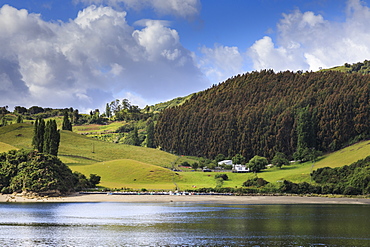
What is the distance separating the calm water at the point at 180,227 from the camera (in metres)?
52.1

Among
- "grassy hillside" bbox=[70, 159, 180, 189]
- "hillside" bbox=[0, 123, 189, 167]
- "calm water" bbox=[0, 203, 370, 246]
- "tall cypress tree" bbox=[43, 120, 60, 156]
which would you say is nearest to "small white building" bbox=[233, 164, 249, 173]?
"grassy hillside" bbox=[70, 159, 180, 189]

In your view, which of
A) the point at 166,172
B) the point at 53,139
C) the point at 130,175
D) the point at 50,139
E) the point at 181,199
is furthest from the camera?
the point at 166,172

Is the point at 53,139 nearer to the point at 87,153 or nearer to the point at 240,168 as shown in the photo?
the point at 87,153

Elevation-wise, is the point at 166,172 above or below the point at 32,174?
above

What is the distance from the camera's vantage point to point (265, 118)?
652 ft

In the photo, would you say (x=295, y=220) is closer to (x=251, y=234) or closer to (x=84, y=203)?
(x=251, y=234)

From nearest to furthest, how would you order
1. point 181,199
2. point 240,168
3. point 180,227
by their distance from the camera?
point 180,227, point 181,199, point 240,168

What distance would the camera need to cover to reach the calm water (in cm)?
5209

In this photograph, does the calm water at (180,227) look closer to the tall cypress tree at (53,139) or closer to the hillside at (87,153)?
the tall cypress tree at (53,139)

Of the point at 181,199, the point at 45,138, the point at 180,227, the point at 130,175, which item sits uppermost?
the point at 45,138

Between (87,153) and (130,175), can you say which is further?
(87,153)

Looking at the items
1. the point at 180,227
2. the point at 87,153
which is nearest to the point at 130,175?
the point at 87,153

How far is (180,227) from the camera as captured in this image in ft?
208

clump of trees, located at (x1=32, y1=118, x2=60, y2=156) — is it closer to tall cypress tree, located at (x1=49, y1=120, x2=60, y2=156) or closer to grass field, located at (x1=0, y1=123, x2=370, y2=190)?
tall cypress tree, located at (x1=49, y1=120, x2=60, y2=156)
